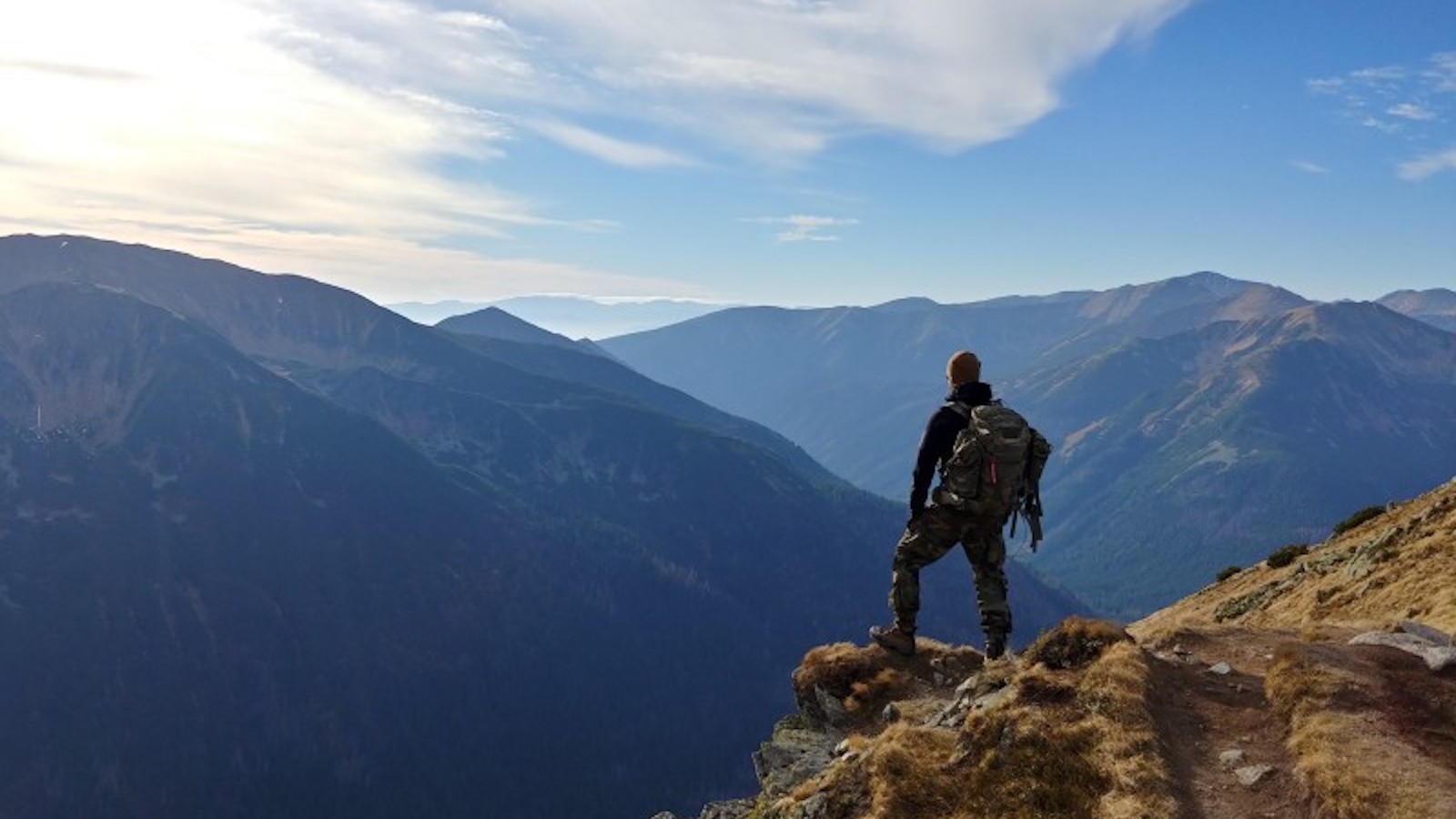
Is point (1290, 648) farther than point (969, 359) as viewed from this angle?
No

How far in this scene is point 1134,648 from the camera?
15.5 m

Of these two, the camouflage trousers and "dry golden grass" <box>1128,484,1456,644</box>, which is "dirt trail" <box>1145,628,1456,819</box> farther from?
the camouflage trousers

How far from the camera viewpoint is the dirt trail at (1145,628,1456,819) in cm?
1172

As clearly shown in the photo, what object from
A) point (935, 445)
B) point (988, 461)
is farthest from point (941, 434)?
point (988, 461)

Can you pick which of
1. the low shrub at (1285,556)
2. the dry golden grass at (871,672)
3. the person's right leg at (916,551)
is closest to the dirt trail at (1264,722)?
the person's right leg at (916,551)

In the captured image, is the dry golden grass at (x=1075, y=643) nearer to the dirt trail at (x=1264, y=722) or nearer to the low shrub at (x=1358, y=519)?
the dirt trail at (x=1264, y=722)

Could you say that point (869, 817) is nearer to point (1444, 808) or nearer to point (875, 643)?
point (1444, 808)

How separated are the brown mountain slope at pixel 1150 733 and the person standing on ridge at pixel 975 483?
1.80 meters

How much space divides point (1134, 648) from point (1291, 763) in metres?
3.18

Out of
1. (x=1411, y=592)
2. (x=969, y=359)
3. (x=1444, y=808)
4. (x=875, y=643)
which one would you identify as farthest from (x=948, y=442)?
(x=1411, y=592)

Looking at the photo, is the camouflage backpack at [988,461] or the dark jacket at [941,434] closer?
the camouflage backpack at [988,461]

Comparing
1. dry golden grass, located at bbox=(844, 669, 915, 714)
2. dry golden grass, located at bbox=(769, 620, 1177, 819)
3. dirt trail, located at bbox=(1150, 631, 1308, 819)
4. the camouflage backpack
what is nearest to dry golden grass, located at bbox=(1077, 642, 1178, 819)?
dry golden grass, located at bbox=(769, 620, 1177, 819)

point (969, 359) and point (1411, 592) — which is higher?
point (969, 359)

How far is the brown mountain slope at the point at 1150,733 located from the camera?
11.8m
